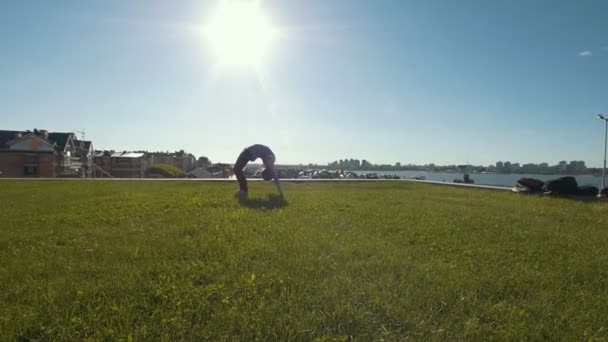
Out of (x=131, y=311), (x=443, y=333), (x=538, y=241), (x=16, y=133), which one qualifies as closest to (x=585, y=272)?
(x=538, y=241)

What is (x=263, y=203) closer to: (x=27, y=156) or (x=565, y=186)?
(x=565, y=186)

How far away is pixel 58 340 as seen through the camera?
2281mm

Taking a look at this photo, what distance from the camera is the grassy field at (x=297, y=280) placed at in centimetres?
247

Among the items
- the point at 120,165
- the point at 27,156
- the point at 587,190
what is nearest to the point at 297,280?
the point at 587,190

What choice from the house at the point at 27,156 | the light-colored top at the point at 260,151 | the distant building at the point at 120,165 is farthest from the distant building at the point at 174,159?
the light-colored top at the point at 260,151

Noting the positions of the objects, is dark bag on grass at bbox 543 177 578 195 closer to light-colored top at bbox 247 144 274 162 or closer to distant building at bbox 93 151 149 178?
light-colored top at bbox 247 144 274 162

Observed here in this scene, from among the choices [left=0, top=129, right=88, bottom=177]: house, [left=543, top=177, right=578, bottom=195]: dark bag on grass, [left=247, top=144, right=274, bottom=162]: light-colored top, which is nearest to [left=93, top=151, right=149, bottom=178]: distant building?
[left=0, top=129, right=88, bottom=177]: house

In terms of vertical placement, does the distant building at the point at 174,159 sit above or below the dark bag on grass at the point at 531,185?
above

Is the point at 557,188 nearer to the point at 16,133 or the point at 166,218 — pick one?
the point at 166,218

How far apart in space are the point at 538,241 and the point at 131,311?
631 cm

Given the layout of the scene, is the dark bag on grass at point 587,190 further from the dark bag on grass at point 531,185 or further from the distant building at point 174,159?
the distant building at point 174,159

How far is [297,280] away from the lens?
3.29 meters

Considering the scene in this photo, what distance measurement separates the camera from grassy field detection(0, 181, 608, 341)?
2.47m

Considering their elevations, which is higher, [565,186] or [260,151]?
[260,151]
